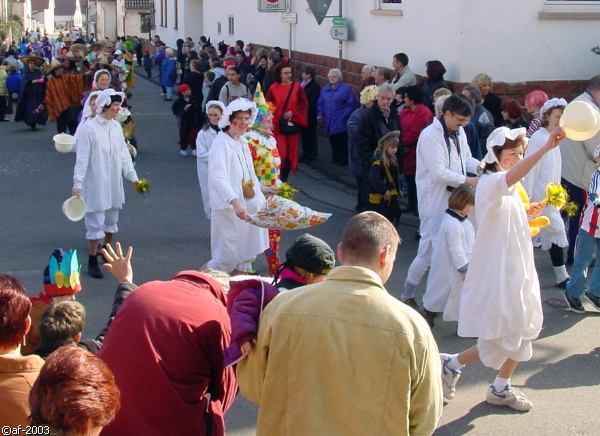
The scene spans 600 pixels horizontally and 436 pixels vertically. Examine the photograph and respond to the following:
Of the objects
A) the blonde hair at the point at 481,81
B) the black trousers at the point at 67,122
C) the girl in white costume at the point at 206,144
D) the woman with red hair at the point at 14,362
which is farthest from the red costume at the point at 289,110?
the woman with red hair at the point at 14,362

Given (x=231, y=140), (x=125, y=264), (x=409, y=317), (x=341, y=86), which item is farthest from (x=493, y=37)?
(x=409, y=317)

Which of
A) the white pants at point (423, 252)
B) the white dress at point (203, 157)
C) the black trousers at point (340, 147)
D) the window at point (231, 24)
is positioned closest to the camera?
the white pants at point (423, 252)

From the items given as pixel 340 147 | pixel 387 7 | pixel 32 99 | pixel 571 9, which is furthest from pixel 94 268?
pixel 32 99

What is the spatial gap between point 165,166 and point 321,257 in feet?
41.9

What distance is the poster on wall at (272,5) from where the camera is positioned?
65.7ft

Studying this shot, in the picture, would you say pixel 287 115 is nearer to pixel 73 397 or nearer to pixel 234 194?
pixel 234 194

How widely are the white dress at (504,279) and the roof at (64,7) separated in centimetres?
11936

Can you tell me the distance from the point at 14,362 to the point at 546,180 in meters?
6.41

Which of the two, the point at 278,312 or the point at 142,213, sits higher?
the point at 278,312

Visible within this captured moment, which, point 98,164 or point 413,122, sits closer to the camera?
point 98,164

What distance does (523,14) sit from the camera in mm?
12938

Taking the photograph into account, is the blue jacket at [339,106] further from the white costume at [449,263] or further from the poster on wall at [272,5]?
the white costume at [449,263]

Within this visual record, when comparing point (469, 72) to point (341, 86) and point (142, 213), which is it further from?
point (142, 213)

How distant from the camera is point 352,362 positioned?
3.22 m
